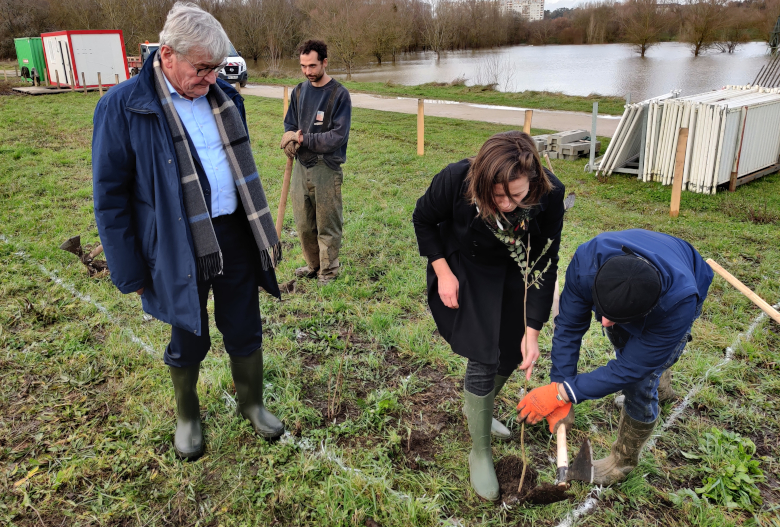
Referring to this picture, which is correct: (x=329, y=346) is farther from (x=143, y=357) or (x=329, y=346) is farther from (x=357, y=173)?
(x=357, y=173)

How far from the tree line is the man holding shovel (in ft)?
86.3

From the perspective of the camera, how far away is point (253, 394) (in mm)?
2842

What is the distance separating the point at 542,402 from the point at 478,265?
0.64 metres

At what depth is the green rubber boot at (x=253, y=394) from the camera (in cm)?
276

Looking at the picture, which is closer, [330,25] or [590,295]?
[590,295]

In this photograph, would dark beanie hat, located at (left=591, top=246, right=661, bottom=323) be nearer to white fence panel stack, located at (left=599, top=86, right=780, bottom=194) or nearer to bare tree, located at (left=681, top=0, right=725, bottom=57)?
white fence panel stack, located at (left=599, top=86, right=780, bottom=194)

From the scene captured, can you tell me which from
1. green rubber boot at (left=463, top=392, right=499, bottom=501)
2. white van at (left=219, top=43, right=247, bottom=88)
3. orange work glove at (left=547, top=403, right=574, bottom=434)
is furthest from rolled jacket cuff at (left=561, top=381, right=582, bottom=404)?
white van at (left=219, top=43, right=247, bottom=88)

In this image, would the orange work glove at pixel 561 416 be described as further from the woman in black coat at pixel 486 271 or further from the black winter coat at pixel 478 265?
the black winter coat at pixel 478 265

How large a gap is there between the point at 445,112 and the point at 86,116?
31.5 feet

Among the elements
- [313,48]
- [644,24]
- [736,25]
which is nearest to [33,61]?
[313,48]

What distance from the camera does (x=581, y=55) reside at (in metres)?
37.3

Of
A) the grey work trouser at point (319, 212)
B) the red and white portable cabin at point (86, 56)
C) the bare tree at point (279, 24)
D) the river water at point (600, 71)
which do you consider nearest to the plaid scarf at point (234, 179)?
the grey work trouser at point (319, 212)

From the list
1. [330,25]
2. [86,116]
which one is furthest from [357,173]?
[330,25]

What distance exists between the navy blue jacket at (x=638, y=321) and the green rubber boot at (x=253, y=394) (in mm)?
1470
